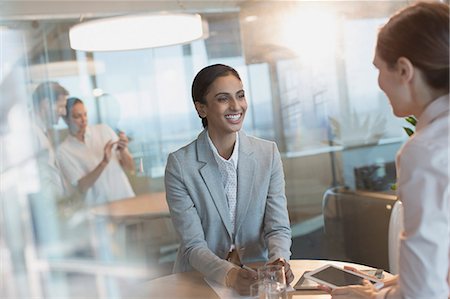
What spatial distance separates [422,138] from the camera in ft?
3.10

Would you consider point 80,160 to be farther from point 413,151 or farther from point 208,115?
point 413,151

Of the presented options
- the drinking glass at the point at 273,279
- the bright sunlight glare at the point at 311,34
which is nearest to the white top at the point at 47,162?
the bright sunlight glare at the point at 311,34

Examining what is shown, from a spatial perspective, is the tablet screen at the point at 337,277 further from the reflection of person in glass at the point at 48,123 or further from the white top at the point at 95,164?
the reflection of person in glass at the point at 48,123

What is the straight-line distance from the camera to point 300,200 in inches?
163

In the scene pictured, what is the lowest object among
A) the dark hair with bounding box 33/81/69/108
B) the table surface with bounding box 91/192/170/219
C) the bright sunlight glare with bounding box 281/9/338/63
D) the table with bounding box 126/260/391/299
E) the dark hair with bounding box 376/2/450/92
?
the table surface with bounding box 91/192/170/219

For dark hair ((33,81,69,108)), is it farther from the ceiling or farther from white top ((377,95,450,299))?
white top ((377,95,450,299))

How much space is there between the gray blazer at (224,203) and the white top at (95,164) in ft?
7.05

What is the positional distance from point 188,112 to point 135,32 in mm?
703

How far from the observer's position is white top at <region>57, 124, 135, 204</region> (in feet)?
13.0

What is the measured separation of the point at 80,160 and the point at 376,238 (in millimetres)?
2139

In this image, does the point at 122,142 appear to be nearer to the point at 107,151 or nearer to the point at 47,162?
the point at 107,151

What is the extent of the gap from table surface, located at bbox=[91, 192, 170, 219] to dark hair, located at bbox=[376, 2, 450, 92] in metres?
2.87

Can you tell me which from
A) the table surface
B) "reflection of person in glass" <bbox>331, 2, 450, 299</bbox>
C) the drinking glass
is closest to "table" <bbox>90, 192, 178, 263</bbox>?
the table surface

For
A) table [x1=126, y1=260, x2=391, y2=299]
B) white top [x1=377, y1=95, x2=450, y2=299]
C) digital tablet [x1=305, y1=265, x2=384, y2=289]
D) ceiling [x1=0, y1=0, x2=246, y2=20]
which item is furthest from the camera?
ceiling [x1=0, y1=0, x2=246, y2=20]
